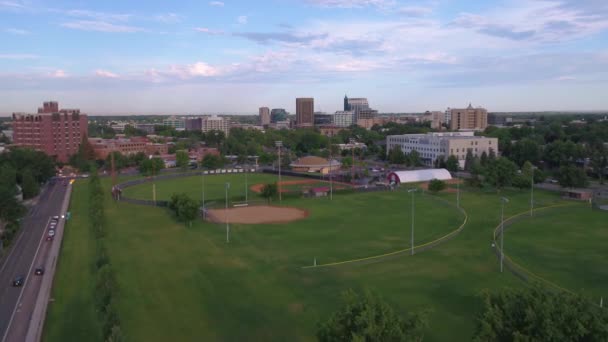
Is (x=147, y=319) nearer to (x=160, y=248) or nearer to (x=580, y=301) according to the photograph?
(x=160, y=248)

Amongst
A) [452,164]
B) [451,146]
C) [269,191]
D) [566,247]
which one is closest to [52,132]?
[269,191]

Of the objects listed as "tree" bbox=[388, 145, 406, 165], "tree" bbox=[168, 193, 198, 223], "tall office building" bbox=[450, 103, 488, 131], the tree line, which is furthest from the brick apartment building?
"tall office building" bbox=[450, 103, 488, 131]

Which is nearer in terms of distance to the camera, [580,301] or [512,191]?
[580,301]

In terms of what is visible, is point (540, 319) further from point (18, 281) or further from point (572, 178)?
point (572, 178)

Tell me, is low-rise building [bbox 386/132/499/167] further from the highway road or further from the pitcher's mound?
the highway road

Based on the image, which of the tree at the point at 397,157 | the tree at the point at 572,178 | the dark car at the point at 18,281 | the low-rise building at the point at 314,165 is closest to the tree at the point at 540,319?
the dark car at the point at 18,281

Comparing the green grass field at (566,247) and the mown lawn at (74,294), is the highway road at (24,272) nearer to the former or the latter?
the mown lawn at (74,294)

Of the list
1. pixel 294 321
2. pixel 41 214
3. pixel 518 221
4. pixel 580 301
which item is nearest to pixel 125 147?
pixel 41 214
